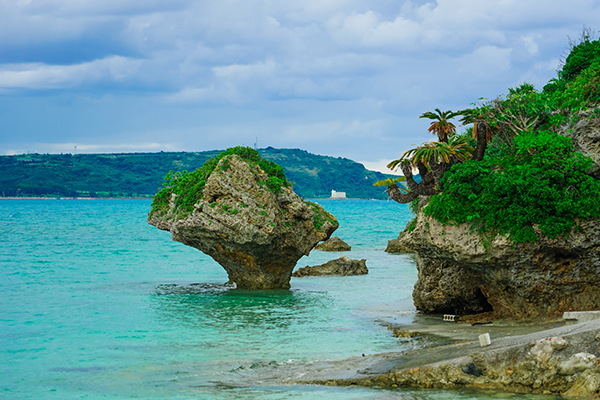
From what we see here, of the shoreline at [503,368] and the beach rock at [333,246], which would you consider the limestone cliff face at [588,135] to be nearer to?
the shoreline at [503,368]

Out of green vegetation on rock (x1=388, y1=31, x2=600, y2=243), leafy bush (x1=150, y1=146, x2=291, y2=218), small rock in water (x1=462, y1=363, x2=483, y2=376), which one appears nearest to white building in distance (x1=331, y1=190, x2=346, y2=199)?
leafy bush (x1=150, y1=146, x2=291, y2=218)

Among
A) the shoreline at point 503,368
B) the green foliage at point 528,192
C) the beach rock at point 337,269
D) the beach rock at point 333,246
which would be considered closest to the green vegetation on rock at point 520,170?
the green foliage at point 528,192

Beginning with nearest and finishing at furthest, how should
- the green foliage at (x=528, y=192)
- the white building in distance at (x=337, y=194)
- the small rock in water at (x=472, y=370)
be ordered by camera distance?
the small rock in water at (x=472, y=370)
the green foliage at (x=528, y=192)
the white building in distance at (x=337, y=194)

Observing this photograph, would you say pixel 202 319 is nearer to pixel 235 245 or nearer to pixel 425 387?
pixel 235 245

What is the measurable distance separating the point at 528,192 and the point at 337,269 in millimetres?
17167

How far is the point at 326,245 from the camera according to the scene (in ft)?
149

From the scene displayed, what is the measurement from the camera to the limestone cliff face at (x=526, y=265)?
565 inches

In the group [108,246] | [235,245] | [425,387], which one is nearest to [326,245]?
[108,246]

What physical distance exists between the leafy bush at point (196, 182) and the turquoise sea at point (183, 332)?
359 centimetres

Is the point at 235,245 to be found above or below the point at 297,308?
above

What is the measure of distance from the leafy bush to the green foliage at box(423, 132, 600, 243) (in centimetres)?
916

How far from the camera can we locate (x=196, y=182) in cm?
2322

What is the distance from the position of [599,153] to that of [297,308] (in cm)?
1076

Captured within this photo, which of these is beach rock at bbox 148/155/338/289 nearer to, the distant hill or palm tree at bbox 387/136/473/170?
palm tree at bbox 387/136/473/170
